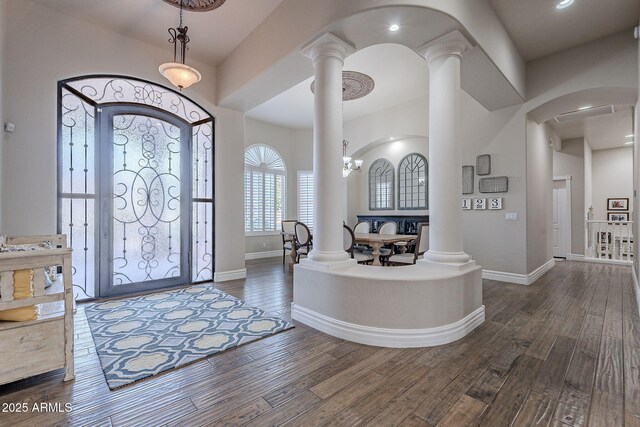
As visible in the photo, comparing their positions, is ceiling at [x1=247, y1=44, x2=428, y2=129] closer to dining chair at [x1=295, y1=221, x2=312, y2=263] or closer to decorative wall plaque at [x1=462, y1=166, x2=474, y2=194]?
decorative wall plaque at [x1=462, y1=166, x2=474, y2=194]

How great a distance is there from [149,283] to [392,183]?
5.71m

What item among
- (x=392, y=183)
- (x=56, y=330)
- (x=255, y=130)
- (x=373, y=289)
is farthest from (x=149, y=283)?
(x=392, y=183)

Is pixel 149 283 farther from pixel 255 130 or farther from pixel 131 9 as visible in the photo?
pixel 255 130

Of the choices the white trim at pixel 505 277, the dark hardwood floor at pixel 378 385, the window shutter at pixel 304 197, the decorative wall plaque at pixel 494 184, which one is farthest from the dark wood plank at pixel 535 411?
the window shutter at pixel 304 197

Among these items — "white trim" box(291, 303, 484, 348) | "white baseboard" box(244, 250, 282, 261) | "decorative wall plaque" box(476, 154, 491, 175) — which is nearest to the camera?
"white trim" box(291, 303, 484, 348)

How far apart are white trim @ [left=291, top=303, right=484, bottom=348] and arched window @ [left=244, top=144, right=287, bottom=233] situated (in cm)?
491

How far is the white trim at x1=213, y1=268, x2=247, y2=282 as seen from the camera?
185 inches

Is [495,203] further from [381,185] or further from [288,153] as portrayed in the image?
[288,153]

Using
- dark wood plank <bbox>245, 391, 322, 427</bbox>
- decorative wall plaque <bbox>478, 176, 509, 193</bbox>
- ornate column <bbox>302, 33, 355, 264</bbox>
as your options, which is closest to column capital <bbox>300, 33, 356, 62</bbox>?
ornate column <bbox>302, 33, 355, 264</bbox>

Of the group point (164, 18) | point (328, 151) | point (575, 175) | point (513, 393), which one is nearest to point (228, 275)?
point (328, 151)

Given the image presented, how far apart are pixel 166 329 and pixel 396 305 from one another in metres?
2.20

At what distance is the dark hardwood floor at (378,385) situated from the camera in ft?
5.14

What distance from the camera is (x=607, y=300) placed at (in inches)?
145

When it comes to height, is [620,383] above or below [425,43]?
below
